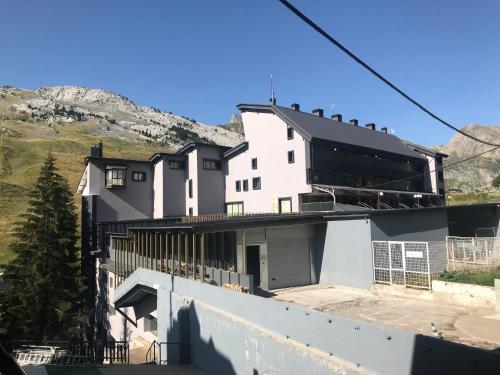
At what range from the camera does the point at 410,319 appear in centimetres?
1313

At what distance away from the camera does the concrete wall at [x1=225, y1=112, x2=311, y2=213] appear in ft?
111

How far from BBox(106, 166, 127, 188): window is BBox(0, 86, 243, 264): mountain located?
24.6m

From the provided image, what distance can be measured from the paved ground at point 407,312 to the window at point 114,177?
24.8 m

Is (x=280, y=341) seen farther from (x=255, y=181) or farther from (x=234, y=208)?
(x=234, y=208)

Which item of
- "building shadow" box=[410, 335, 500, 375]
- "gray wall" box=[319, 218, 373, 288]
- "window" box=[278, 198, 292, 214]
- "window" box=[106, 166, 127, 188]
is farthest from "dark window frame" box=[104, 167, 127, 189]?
"building shadow" box=[410, 335, 500, 375]

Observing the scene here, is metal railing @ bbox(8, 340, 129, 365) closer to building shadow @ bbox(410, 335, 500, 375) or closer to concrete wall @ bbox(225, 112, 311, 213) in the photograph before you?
building shadow @ bbox(410, 335, 500, 375)

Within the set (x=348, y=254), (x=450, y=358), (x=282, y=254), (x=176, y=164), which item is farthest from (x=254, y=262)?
(x=176, y=164)

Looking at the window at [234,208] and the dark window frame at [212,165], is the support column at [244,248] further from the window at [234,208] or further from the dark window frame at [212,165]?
the dark window frame at [212,165]

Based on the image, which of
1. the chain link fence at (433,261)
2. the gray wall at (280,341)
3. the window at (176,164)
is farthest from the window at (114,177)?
the chain link fence at (433,261)

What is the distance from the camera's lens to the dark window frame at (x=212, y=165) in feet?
139

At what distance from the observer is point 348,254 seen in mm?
20719

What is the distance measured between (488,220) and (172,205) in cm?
3085

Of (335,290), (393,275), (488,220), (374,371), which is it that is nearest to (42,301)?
(335,290)

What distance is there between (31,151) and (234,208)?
10235 centimetres
